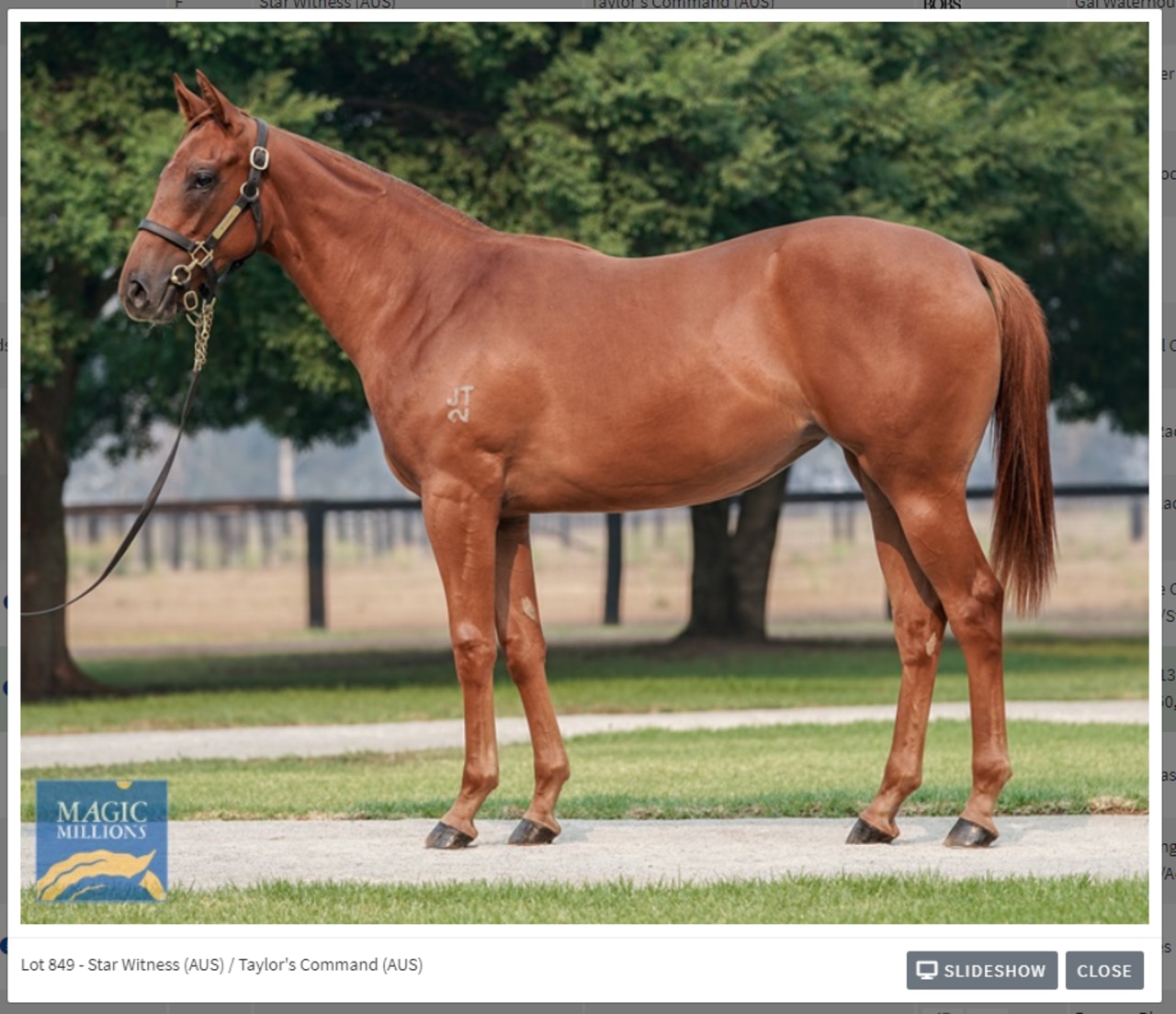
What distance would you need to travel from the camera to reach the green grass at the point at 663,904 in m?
6.29

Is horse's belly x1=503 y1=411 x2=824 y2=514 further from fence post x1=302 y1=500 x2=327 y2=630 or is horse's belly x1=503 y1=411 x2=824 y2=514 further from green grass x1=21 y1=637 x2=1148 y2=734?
fence post x1=302 y1=500 x2=327 y2=630

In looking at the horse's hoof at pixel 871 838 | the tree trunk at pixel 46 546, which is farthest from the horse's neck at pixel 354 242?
the tree trunk at pixel 46 546

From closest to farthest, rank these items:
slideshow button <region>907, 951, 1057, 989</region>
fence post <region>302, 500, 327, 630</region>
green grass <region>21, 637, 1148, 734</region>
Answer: slideshow button <region>907, 951, 1057, 989</region>, green grass <region>21, 637, 1148, 734</region>, fence post <region>302, 500, 327, 630</region>

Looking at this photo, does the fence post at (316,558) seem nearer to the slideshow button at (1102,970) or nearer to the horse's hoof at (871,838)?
the horse's hoof at (871,838)

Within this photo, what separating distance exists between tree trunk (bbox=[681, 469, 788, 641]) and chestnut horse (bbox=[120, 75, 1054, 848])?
1718cm

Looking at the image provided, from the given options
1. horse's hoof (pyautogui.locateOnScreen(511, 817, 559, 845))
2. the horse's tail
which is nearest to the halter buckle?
horse's hoof (pyautogui.locateOnScreen(511, 817, 559, 845))

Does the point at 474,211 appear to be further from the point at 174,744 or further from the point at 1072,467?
the point at 1072,467

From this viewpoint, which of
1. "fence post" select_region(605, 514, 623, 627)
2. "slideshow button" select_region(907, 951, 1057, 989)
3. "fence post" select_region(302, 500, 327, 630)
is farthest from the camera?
"fence post" select_region(302, 500, 327, 630)

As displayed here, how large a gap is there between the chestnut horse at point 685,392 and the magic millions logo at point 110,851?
1472mm

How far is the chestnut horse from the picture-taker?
760cm

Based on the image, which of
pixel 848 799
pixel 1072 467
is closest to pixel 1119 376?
pixel 848 799

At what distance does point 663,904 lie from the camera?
6.53 metres

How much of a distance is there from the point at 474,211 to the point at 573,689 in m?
5.31

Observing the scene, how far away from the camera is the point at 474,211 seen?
1791 cm
